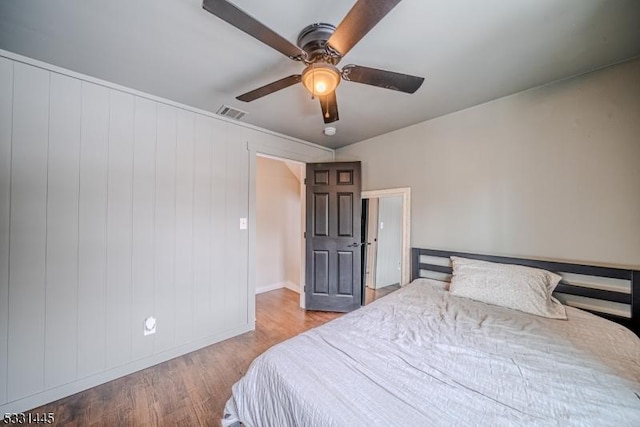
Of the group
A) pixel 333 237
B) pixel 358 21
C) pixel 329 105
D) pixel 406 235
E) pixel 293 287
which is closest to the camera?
pixel 358 21

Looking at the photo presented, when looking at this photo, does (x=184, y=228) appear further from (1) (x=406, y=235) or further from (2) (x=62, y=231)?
(1) (x=406, y=235)

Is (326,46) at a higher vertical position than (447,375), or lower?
higher

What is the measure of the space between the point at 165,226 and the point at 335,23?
2.14 meters

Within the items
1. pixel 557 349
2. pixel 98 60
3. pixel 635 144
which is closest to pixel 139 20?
pixel 98 60

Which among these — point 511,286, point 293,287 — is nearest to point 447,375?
point 511,286

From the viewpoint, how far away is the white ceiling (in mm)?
1271

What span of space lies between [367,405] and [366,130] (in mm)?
2816

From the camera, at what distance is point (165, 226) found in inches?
88.8

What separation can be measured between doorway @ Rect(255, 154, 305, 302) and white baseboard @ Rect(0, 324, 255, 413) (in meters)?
1.61

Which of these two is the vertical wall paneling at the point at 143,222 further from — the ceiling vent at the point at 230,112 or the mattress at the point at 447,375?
the mattress at the point at 447,375

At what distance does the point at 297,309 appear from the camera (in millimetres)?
3418

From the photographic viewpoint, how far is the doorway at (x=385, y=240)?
2.93 m

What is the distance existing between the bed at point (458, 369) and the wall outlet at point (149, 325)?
132cm

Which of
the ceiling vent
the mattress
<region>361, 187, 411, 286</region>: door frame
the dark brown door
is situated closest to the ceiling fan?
the ceiling vent
